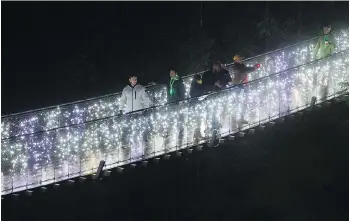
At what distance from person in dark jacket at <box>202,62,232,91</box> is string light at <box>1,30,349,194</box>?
1.04 ft

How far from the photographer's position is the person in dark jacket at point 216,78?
41.7 ft

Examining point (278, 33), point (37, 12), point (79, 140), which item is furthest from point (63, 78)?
point (79, 140)

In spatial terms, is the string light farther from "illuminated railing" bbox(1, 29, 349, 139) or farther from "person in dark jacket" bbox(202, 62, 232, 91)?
"person in dark jacket" bbox(202, 62, 232, 91)

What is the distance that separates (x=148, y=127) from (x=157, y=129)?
0.76 ft

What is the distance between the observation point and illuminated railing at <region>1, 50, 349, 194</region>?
460 inches

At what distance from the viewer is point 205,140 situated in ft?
40.5

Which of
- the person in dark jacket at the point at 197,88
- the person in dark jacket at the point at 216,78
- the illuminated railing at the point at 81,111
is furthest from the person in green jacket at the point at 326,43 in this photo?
the person in dark jacket at the point at 197,88

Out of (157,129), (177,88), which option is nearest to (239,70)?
(177,88)

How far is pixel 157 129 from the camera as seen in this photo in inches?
499

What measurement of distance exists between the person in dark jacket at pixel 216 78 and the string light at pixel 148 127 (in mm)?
316

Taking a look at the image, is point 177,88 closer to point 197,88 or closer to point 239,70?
point 197,88

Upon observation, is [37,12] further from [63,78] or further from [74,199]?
[74,199]

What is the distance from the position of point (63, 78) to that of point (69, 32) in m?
3.25

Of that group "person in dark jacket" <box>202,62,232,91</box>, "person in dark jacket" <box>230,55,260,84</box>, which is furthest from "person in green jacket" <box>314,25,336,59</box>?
"person in dark jacket" <box>202,62,232,91</box>
